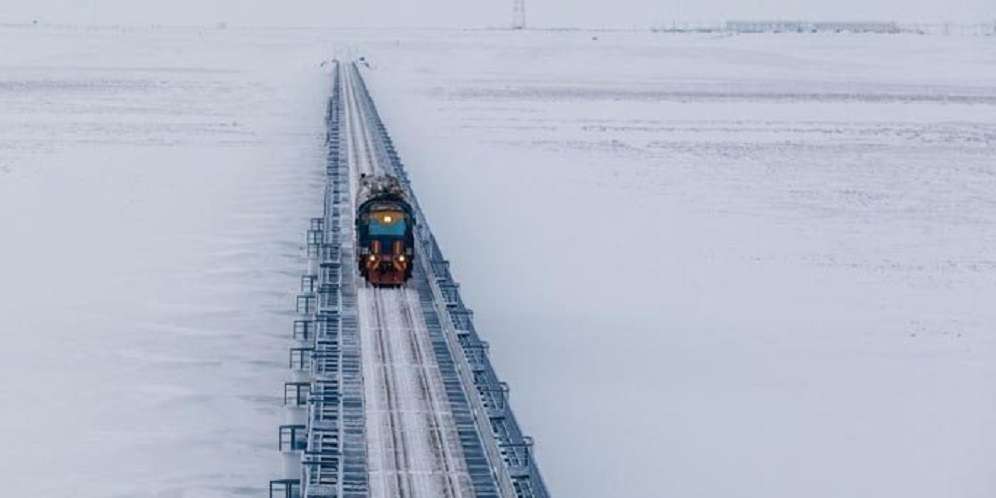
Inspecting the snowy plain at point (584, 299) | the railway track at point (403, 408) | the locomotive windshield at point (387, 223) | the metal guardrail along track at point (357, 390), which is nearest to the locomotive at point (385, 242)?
the locomotive windshield at point (387, 223)

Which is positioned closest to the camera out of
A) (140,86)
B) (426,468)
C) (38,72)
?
(426,468)

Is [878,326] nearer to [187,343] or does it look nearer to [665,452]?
[665,452]

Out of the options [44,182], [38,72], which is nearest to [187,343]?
[44,182]

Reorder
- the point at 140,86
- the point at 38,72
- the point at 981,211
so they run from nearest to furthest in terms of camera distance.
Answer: the point at 981,211
the point at 140,86
the point at 38,72

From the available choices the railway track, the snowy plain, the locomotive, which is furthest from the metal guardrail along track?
→ the snowy plain

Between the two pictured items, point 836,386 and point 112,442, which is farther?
point 836,386

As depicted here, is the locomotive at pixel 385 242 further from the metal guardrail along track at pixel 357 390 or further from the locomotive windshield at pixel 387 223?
the metal guardrail along track at pixel 357 390

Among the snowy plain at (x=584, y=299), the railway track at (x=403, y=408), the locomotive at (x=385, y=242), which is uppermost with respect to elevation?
the locomotive at (x=385, y=242)
